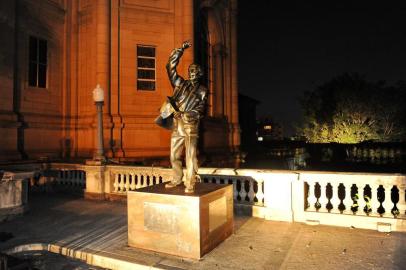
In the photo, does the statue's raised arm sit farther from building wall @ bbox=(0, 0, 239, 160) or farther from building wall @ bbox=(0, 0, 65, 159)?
building wall @ bbox=(0, 0, 65, 159)

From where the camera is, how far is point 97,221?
7645mm

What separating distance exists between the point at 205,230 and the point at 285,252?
55.9 inches

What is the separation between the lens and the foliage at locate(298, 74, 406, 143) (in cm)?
3083

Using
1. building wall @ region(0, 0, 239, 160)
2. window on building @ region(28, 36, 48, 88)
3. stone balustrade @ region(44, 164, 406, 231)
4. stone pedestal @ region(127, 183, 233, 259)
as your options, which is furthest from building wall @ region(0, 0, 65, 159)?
stone pedestal @ region(127, 183, 233, 259)

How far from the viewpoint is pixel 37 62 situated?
550 inches

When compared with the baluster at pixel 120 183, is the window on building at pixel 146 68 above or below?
above

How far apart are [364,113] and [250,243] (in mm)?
29119

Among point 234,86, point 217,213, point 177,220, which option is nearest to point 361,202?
point 217,213

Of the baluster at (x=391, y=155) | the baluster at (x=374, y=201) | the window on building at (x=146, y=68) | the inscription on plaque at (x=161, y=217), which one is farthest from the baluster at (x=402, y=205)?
the baluster at (x=391, y=155)

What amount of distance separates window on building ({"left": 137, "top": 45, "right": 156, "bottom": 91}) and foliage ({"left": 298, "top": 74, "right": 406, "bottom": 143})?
22.6m

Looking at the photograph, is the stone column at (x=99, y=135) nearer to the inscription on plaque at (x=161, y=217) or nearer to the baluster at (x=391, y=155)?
the inscription on plaque at (x=161, y=217)

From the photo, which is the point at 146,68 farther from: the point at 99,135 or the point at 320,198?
the point at 320,198

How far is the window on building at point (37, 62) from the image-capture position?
13781 millimetres

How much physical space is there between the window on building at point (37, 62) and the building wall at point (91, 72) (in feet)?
0.77
